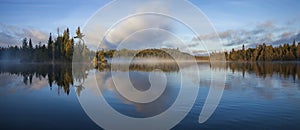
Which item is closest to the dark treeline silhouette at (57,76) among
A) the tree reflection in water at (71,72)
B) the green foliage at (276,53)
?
the tree reflection in water at (71,72)

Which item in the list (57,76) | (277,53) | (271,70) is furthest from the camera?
(277,53)

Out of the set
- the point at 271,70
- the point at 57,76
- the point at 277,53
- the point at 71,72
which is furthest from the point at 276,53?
the point at 57,76

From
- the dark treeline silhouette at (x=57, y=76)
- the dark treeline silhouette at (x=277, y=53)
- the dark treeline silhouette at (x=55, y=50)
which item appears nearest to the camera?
the dark treeline silhouette at (x=57, y=76)

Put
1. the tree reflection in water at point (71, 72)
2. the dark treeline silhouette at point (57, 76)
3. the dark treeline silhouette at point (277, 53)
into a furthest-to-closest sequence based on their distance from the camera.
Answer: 1. the dark treeline silhouette at point (277, 53)
2. the tree reflection in water at point (71, 72)
3. the dark treeline silhouette at point (57, 76)

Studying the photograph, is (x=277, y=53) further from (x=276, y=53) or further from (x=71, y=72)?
(x=71, y=72)

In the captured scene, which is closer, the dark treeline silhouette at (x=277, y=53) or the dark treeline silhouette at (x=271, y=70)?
the dark treeline silhouette at (x=271, y=70)

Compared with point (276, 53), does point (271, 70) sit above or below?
below

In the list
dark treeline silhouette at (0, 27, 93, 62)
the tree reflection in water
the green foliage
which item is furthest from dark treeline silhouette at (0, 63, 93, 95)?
the green foliage

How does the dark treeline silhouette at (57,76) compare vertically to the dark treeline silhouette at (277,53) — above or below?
below

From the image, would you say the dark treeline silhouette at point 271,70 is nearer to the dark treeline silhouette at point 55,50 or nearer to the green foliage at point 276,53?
the dark treeline silhouette at point 55,50

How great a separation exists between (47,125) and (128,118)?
323 cm

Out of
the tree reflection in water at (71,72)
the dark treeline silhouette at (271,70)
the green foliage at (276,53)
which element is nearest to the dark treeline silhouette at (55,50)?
the tree reflection in water at (71,72)

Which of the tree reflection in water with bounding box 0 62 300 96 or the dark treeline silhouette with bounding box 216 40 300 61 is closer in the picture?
the tree reflection in water with bounding box 0 62 300 96

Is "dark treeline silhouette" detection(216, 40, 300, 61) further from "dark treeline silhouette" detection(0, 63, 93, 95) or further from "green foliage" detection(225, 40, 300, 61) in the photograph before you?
"dark treeline silhouette" detection(0, 63, 93, 95)
